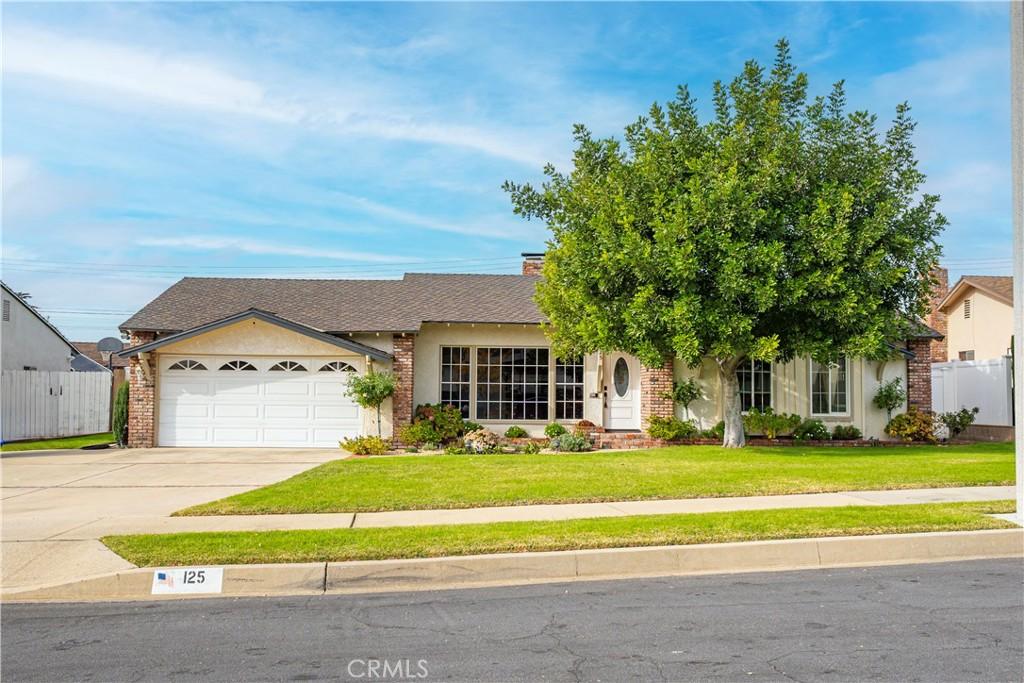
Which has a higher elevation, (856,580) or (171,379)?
(171,379)

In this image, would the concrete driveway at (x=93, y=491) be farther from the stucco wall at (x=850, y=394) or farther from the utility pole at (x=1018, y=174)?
the stucco wall at (x=850, y=394)

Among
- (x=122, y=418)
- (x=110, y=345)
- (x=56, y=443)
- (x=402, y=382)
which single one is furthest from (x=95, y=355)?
(x=402, y=382)

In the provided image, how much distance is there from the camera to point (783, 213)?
641 inches

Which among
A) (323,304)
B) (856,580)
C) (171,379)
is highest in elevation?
(323,304)

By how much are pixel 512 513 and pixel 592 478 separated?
3184 mm

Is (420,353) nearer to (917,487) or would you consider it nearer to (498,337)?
(498,337)

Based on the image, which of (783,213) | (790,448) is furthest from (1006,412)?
(783,213)

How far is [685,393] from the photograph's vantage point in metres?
20.2

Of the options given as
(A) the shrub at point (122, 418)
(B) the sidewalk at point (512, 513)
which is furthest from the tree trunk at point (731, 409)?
(A) the shrub at point (122, 418)

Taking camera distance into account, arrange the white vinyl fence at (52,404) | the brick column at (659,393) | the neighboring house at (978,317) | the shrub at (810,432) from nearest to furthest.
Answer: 1. the brick column at (659,393)
2. the shrub at (810,432)
3. the white vinyl fence at (52,404)
4. the neighboring house at (978,317)

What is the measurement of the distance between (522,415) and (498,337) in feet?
6.80

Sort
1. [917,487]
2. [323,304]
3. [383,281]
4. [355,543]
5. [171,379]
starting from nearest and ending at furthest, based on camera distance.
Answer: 1. [355,543]
2. [917,487]
3. [171,379]
4. [323,304]
5. [383,281]

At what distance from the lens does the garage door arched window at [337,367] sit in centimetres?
2012

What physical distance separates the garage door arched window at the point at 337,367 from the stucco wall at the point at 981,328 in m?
21.9
